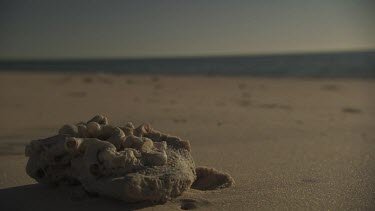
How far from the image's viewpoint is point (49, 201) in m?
2.54

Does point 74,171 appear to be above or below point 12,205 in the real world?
above

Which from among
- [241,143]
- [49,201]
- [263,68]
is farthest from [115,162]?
[263,68]

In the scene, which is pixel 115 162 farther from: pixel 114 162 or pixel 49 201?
pixel 49 201

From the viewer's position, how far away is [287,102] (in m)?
8.62

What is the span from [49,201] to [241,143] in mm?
2346

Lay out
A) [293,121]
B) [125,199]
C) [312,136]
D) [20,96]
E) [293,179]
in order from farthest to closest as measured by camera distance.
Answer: [20,96] < [293,121] < [312,136] < [293,179] < [125,199]

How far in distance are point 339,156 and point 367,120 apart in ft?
9.40

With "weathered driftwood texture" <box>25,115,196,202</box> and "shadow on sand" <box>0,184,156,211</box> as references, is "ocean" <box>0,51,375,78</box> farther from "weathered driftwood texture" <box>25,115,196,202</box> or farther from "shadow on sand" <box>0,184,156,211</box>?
"shadow on sand" <box>0,184,156,211</box>

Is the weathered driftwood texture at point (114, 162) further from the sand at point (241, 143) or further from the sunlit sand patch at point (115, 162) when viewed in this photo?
the sand at point (241, 143)

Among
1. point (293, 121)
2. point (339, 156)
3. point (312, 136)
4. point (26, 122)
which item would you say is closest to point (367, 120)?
point (293, 121)

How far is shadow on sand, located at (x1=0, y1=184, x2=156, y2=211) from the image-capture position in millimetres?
2418

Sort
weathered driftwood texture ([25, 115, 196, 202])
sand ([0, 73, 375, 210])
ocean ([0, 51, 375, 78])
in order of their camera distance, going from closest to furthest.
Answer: weathered driftwood texture ([25, 115, 196, 202]), sand ([0, 73, 375, 210]), ocean ([0, 51, 375, 78])

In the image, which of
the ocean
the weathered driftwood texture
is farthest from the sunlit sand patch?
the ocean

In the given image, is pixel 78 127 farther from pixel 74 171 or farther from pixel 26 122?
pixel 26 122
